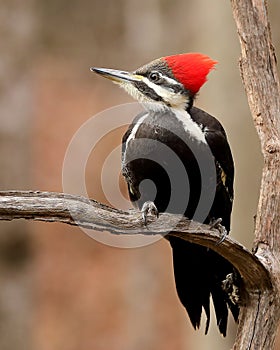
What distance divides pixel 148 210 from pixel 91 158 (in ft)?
15.0

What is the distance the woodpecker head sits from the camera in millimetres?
3105

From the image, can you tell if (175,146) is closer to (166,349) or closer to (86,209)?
(86,209)

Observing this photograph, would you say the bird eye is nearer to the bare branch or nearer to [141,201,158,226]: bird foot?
[141,201,158,226]: bird foot

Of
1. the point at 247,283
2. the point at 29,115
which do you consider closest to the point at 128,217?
the point at 247,283

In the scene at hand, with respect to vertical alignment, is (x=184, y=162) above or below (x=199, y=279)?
above

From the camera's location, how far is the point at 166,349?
23.6 feet

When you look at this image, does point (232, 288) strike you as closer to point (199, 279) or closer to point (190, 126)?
point (199, 279)

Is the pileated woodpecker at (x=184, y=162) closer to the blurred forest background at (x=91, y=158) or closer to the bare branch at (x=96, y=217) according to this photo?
the bare branch at (x=96, y=217)

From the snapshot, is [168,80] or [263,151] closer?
[263,151]

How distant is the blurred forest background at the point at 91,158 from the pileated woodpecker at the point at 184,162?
936 mm

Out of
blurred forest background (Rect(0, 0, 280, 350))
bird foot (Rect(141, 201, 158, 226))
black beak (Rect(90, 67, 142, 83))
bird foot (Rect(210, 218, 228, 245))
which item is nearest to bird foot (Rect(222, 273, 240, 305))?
bird foot (Rect(210, 218, 228, 245))

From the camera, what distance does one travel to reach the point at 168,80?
124 inches

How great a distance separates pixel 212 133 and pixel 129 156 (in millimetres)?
232

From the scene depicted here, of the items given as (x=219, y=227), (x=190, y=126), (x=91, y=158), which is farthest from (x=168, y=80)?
(x=91, y=158)
